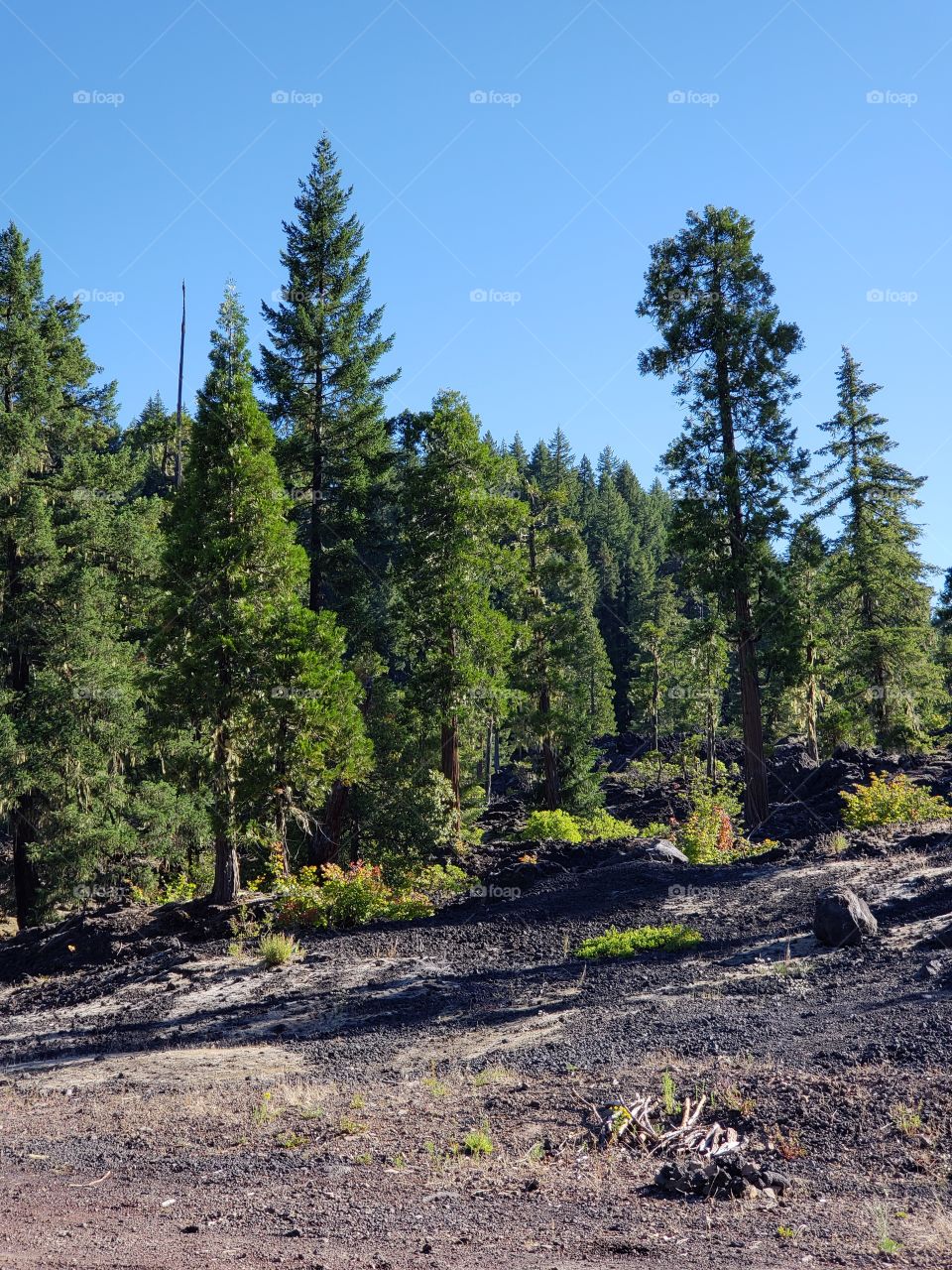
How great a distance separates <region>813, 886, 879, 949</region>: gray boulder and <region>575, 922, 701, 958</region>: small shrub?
5.87 ft

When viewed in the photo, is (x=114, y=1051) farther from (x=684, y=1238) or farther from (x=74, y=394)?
(x=74, y=394)

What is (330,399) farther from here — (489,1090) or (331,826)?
(489,1090)

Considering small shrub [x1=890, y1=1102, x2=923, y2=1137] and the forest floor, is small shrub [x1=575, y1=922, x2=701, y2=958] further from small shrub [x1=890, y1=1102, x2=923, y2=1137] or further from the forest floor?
small shrub [x1=890, y1=1102, x2=923, y2=1137]

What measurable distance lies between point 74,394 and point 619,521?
80.3 m

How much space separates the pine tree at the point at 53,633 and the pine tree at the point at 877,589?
24.0m

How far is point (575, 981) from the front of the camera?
39.6 ft

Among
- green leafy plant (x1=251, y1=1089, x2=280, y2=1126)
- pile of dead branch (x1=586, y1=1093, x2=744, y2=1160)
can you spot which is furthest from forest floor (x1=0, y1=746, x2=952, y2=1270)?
pile of dead branch (x1=586, y1=1093, x2=744, y2=1160)

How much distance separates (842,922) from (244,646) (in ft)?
37.9

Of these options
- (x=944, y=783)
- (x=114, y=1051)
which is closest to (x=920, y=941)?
(x=114, y=1051)

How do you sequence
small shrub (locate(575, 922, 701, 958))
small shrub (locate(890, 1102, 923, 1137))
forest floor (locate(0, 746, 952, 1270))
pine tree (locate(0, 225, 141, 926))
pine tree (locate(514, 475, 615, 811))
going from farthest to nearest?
pine tree (locate(514, 475, 615, 811)), pine tree (locate(0, 225, 141, 926)), small shrub (locate(575, 922, 701, 958)), small shrub (locate(890, 1102, 923, 1137)), forest floor (locate(0, 746, 952, 1270))

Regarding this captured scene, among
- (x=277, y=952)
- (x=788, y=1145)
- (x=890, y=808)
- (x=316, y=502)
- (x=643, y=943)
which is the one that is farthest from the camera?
(x=316, y=502)

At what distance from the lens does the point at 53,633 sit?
23.8 meters

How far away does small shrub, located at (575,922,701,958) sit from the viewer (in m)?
13.0

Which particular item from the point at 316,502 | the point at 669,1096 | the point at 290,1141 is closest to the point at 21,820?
the point at 316,502
